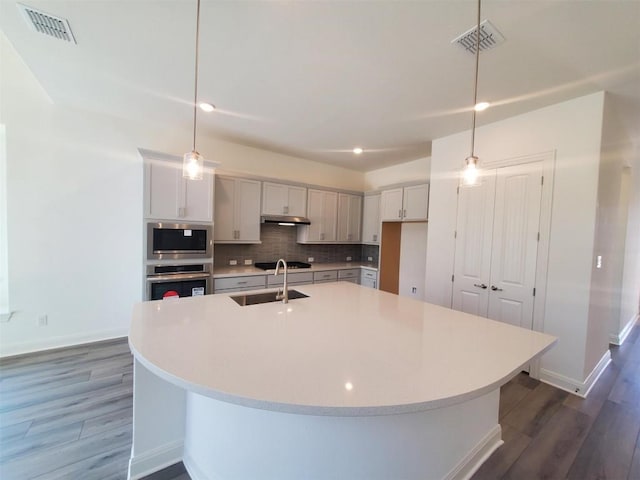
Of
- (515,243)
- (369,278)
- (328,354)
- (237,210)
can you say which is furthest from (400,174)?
(328,354)

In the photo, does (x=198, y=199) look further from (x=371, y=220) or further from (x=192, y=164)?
(x=371, y=220)

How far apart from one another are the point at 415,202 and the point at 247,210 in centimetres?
259

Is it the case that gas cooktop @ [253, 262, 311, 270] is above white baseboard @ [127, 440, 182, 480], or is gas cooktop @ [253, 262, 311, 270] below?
above

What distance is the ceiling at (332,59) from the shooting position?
1.58 m

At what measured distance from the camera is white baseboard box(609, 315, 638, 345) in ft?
12.3

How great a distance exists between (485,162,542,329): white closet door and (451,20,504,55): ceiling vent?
4.98ft

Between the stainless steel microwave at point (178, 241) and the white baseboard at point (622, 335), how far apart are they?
578cm

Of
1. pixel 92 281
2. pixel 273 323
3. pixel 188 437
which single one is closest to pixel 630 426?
pixel 273 323

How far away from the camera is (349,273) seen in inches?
187

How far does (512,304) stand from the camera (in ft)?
9.40

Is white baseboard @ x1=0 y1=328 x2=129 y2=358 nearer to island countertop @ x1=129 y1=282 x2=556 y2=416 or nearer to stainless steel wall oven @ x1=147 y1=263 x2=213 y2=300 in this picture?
stainless steel wall oven @ x1=147 y1=263 x2=213 y2=300

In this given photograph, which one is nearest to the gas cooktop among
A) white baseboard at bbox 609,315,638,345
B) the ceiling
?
the ceiling

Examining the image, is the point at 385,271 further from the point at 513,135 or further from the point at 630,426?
the point at 630,426

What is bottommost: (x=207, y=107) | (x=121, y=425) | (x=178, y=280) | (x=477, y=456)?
(x=121, y=425)
